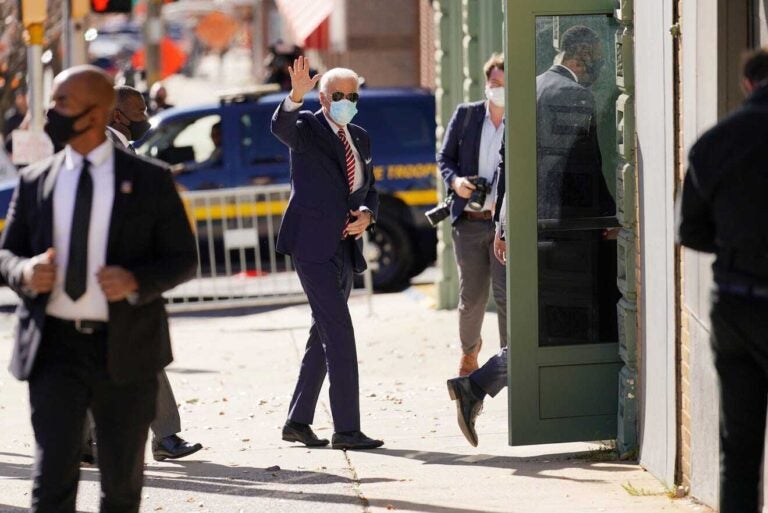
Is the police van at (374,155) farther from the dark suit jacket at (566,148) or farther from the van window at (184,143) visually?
the dark suit jacket at (566,148)

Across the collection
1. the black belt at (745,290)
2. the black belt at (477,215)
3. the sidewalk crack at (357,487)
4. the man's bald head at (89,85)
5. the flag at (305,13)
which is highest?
the flag at (305,13)

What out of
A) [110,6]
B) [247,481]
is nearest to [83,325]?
[247,481]

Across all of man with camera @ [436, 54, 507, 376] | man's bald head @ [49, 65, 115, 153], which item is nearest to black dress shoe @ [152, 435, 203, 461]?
man with camera @ [436, 54, 507, 376]

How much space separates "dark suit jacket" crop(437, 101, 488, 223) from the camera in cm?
925

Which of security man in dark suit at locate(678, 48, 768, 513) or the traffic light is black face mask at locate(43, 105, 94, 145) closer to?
security man in dark suit at locate(678, 48, 768, 513)

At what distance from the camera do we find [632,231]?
7.42 m

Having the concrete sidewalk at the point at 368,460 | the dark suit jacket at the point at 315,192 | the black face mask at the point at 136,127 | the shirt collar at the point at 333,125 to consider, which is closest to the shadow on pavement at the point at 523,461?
the concrete sidewalk at the point at 368,460

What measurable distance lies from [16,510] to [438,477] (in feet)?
6.26

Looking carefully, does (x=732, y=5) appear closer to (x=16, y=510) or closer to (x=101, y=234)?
(x=101, y=234)

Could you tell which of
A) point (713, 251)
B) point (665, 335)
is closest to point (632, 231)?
point (665, 335)

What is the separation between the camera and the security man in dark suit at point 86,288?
16.5 ft

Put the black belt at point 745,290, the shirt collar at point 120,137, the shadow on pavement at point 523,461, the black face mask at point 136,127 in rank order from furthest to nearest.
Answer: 1. the black face mask at point 136,127
2. the shirt collar at point 120,137
3. the shadow on pavement at point 523,461
4. the black belt at point 745,290

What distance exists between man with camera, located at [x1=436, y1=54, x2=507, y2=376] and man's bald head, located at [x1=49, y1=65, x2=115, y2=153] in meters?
4.20

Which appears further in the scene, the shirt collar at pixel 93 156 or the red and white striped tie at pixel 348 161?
the red and white striped tie at pixel 348 161
